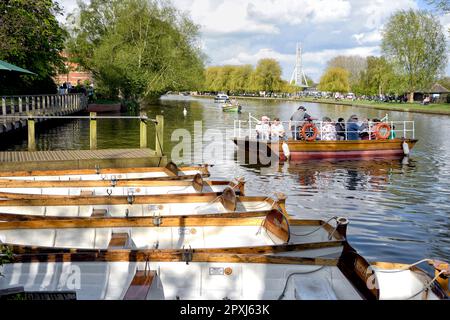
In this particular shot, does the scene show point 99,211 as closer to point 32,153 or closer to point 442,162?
point 32,153

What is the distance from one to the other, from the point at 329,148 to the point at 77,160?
12.4 meters

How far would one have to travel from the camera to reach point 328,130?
2408 centimetres

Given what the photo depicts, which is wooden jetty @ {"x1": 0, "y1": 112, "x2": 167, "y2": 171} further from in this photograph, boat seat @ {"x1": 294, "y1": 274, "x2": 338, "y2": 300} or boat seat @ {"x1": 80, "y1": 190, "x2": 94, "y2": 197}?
boat seat @ {"x1": 294, "y1": 274, "x2": 338, "y2": 300}

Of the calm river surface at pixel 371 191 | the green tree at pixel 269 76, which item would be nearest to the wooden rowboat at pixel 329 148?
the calm river surface at pixel 371 191

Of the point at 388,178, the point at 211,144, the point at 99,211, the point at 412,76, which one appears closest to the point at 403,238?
the point at 99,211

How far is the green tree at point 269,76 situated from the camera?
443 feet

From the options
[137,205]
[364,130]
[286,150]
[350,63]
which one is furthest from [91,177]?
[350,63]

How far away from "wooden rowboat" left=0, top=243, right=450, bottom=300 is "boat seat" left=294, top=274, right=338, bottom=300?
0.04 feet

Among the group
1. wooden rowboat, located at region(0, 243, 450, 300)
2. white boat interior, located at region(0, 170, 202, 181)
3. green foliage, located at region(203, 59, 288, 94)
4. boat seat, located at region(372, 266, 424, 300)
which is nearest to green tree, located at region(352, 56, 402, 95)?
green foliage, located at region(203, 59, 288, 94)

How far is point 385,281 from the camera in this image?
6.91m

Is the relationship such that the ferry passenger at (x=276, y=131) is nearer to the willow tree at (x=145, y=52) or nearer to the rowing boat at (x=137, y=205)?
the rowing boat at (x=137, y=205)

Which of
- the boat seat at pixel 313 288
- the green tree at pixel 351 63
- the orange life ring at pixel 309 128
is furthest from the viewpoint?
the green tree at pixel 351 63

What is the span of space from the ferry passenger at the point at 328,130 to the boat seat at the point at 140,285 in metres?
18.5

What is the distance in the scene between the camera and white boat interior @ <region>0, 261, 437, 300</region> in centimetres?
659
